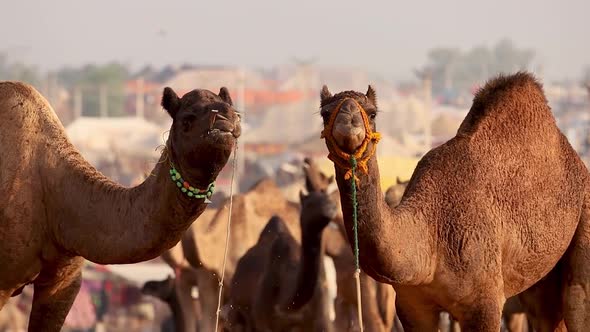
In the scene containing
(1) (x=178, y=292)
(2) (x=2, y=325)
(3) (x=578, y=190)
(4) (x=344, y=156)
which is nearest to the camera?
(4) (x=344, y=156)

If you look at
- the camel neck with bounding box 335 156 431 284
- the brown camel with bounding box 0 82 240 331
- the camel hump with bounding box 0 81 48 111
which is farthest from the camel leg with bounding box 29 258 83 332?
the camel neck with bounding box 335 156 431 284

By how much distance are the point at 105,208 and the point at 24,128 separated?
792 millimetres

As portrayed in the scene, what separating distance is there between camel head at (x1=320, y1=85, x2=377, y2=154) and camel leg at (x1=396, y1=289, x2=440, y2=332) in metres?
1.37

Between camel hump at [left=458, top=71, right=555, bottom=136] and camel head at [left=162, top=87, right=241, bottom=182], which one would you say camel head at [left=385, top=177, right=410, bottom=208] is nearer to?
camel hump at [left=458, top=71, right=555, bottom=136]

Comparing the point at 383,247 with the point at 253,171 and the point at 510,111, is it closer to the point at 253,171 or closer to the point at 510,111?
the point at 510,111

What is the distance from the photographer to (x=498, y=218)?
357 inches

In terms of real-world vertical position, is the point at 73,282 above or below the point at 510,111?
below

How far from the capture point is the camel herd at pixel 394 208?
8.03 metres

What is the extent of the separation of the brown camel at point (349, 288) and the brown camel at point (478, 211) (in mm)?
4710

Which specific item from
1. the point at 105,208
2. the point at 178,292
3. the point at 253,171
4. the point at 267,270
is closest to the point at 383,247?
the point at 105,208

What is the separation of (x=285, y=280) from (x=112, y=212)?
5.76 m

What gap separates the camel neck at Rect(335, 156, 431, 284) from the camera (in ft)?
26.4

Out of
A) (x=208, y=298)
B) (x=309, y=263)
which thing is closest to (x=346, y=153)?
(x=309, y=263)

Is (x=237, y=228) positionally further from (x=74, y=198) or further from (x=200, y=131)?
(x=200, y=131)
